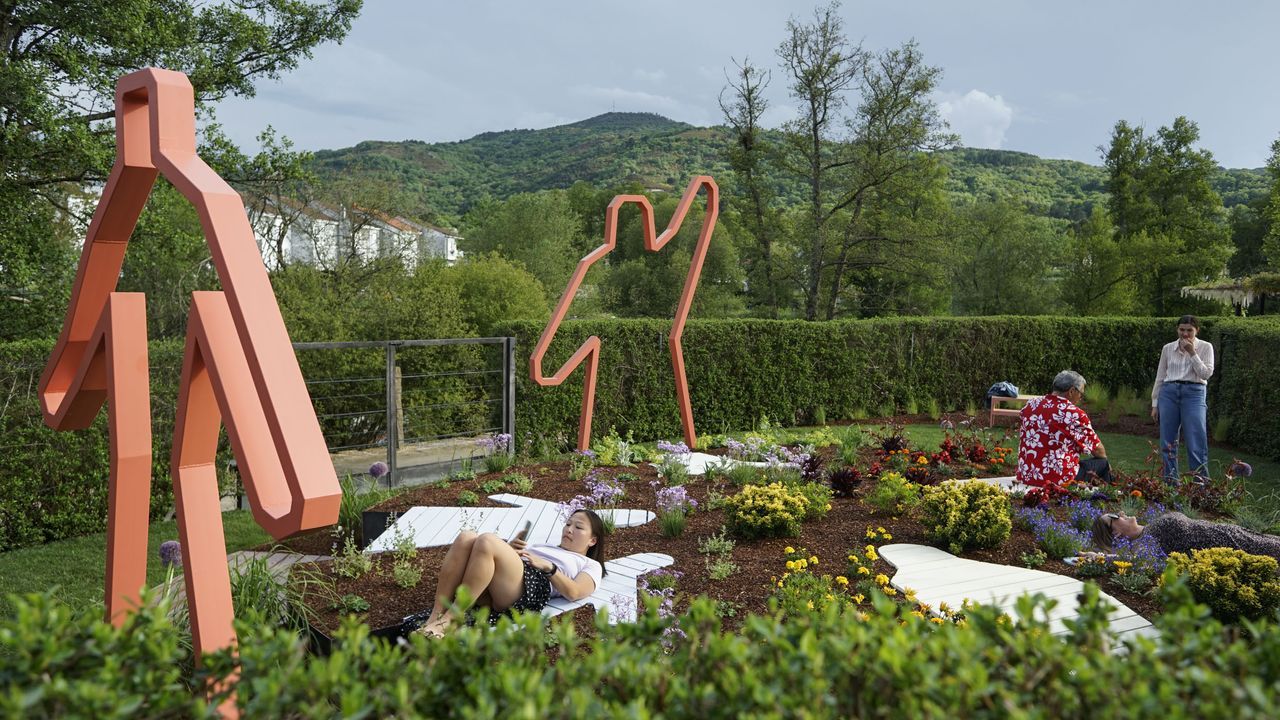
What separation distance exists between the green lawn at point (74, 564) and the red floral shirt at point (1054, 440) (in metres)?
6.72

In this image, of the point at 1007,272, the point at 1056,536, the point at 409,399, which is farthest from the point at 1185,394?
the point at 1007,272

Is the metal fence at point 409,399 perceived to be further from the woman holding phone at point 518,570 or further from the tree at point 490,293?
the woman holding phone at point 518,570

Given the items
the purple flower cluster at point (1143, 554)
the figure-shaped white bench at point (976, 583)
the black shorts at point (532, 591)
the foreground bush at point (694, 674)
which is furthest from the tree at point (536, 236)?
the foreground bush at point (694, 674)

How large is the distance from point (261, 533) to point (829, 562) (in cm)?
542

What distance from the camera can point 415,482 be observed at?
962 centimetres

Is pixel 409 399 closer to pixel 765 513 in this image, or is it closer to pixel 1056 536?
pixel 765 513

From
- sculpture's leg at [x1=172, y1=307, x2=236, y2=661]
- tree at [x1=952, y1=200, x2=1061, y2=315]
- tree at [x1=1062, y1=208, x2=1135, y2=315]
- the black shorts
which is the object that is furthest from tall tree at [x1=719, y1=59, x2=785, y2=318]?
sculpture's leg at [x1=172, y1=307, x2=236, y2=661]

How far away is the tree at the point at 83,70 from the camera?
9.84m

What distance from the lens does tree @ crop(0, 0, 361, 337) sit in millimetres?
9844

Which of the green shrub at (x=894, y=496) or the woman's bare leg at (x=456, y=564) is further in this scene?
the green shrub at (x=894, y=496)

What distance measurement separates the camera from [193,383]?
3027 millimetres

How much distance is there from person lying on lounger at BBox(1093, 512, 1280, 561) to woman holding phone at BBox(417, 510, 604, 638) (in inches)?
132

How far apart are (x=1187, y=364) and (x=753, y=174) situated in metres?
19.0

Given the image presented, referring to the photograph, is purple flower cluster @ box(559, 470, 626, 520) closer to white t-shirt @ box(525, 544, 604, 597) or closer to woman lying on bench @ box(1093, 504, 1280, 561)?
white t-shirt @ box(525, 544, 604, 597)
